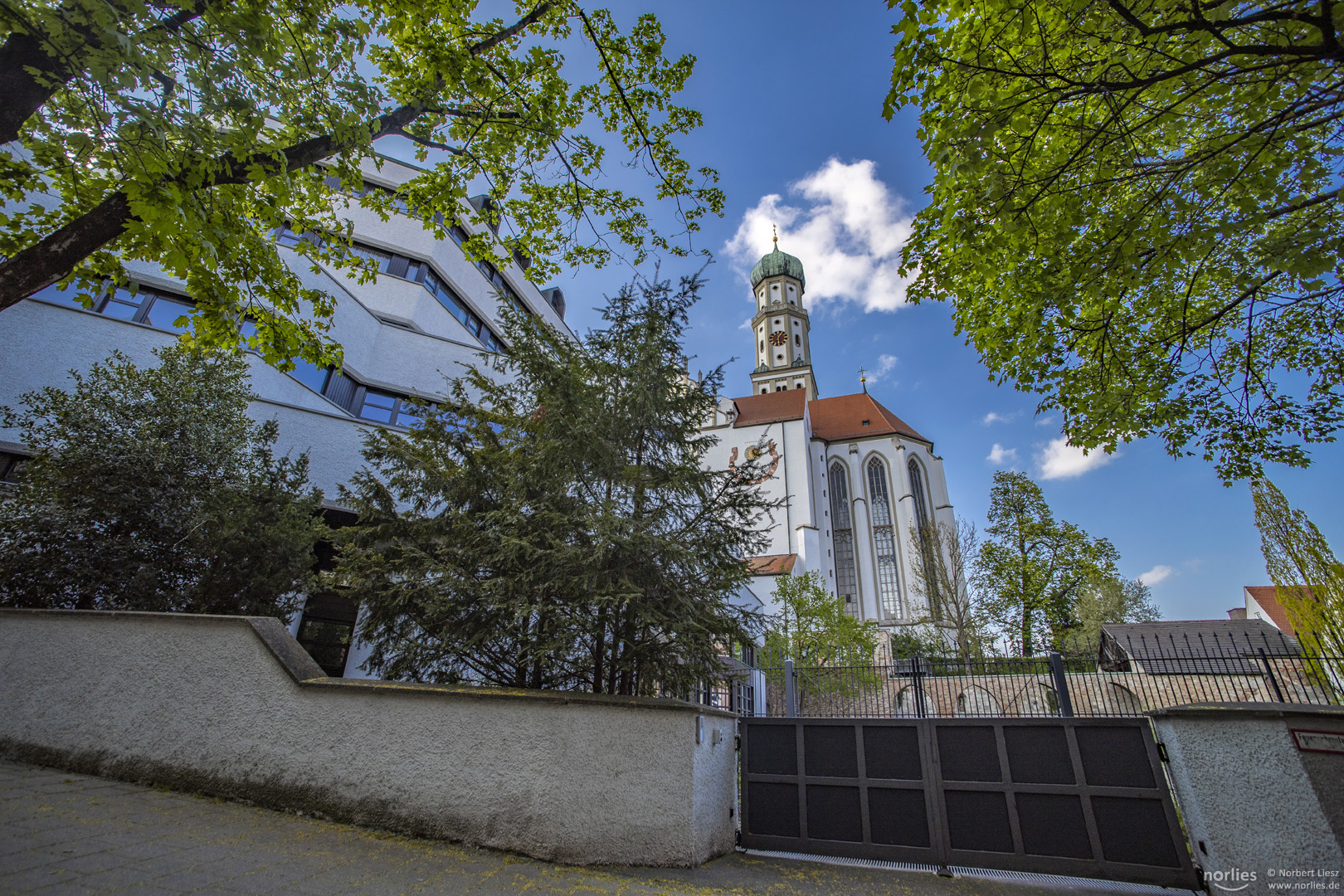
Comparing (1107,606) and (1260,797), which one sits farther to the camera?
(1107,606)


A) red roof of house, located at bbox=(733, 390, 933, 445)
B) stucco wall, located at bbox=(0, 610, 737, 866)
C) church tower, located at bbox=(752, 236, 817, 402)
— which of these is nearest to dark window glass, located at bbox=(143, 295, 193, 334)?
stucco wall, located at bbox=(0, 610, 737, 866)

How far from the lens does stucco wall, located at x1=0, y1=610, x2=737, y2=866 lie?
185 inches

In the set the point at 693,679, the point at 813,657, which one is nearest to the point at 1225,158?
the point at 693,679

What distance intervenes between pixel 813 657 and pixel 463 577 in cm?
1972

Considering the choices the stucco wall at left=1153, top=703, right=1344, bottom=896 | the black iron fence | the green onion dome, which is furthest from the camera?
the green onion dome

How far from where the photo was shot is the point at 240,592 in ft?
26.1

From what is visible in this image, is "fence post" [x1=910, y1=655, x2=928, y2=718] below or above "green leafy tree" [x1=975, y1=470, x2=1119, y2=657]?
below

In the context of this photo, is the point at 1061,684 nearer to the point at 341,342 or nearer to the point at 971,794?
the point at 971,794

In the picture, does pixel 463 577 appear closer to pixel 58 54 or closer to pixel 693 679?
pixel 693 679

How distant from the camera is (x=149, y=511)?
25.6 feet

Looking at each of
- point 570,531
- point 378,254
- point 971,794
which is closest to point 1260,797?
point 971,794

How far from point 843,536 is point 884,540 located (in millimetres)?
2812

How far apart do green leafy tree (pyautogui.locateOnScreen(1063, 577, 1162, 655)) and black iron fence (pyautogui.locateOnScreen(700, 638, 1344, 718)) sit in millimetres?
8258

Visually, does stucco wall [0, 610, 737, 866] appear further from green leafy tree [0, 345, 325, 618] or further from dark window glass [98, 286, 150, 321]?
dark window glass [98, 286, 150, 321]
